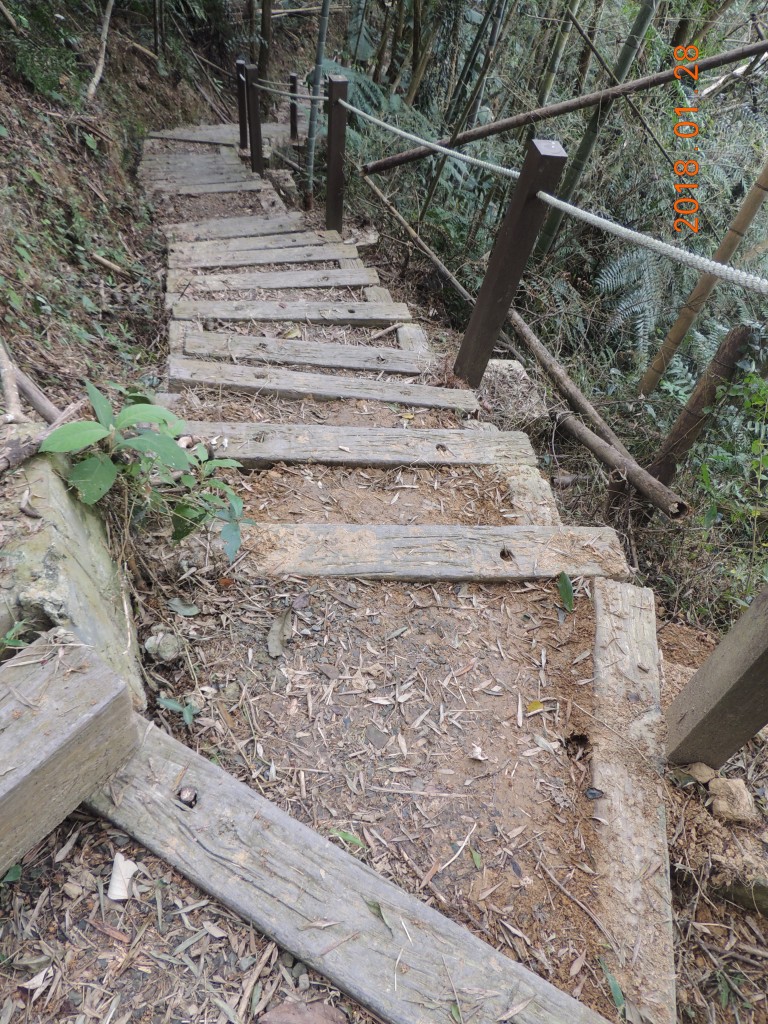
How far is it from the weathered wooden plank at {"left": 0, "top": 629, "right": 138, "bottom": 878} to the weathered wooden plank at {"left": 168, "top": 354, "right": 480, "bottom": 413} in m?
1.69

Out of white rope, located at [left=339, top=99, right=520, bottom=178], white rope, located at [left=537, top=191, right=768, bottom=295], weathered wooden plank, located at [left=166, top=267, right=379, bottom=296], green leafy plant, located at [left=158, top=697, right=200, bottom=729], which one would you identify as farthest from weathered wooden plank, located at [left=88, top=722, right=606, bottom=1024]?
weathered wooden plank, located at [left=166, top=267, right=379, bottom=296]

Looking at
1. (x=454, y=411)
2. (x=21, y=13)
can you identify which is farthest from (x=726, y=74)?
(x=21, y=13)

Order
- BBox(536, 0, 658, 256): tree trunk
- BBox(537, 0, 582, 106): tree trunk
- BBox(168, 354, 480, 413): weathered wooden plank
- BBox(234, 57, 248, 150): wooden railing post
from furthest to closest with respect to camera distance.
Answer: BBox(234, 57, 248, 150): wooden railing post, BBox(537, 0, 582, 106): tree trunk, BBox(536, 0, 658, 256): tree trunk, BBox(168, 354, 480, 413): weathered wooden plank

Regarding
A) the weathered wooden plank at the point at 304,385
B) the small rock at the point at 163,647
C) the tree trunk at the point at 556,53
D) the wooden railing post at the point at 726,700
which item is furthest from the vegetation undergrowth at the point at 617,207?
the small rock at the point at 163,647

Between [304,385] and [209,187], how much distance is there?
4.26 m

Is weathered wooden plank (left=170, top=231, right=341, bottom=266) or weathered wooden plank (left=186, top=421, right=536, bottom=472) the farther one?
weathered wooden plank (left=170, top=231, right=341, bottom=266)

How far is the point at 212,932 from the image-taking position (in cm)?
102

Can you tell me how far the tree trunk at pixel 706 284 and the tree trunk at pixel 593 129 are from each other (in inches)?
42.5

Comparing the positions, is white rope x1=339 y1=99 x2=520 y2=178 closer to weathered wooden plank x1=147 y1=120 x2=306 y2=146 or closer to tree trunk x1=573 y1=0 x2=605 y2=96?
tree trunk x1=573 y1=0 x2=605 y2=96

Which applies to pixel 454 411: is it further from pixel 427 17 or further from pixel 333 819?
pixel 427 17

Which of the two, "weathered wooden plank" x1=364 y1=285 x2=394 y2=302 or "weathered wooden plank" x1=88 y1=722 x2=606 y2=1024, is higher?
"weathered wooden plank" x1=364 y1=285 x2=394 y2=302

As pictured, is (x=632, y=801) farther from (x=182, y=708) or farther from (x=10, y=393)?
(x=10, y=393)

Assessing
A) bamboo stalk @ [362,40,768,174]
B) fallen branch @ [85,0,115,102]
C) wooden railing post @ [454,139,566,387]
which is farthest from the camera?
fallen branch @ [85,0,115,102]

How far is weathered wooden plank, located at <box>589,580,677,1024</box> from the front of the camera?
1.20 meters
